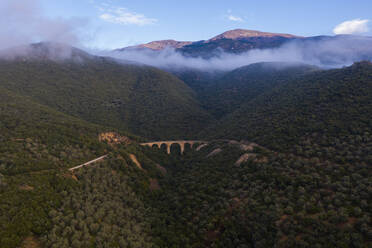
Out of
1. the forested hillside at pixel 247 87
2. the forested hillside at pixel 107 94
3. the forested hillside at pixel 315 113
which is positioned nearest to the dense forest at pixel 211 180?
the forested hillside at pixel 315 113

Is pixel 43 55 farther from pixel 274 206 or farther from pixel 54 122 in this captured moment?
pixel 274 206

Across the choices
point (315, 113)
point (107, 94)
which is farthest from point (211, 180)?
point (107, 94)

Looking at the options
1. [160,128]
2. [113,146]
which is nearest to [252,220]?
[113,146]

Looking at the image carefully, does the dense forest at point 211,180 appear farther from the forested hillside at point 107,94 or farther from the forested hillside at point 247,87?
the forested hillside at point 247,87

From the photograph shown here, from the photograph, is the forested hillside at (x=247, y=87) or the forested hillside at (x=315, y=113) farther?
the forested hillside at (x=247, y=87)

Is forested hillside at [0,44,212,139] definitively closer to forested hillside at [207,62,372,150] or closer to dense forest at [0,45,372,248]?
dense forest at [0,45,372,248]

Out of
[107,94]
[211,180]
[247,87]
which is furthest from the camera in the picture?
[247,87]

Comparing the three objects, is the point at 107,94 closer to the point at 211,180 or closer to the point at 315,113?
the point at 211,180

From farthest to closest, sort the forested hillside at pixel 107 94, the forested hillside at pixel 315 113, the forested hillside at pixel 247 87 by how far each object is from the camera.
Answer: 1. the forested hillside at pixel 247 87
2. the forested hillside at pixel 107 94
3. the forested hillside at pixel 315 113
